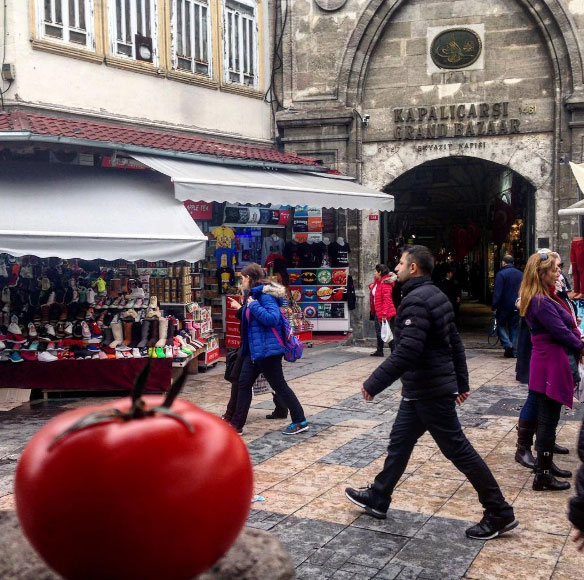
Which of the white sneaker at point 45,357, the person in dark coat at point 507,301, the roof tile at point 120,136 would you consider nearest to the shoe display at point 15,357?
the white sneaker at point 45,357

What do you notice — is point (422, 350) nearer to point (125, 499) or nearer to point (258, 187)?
point (125, 499)

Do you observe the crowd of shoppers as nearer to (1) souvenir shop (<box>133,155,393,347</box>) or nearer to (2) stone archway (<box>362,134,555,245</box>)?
(1) souvenir shop (<box>133,155,393,347</box>)

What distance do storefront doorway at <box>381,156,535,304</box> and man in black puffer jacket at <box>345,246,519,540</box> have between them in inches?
386

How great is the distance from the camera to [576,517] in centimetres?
268

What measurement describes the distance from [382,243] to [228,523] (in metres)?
13.3

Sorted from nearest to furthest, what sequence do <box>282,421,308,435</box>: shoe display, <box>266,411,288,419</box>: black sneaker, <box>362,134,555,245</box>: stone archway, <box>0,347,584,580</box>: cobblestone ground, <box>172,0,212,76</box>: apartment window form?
1. <box>0,347,584,580</box>: cobblestone ground
2. <box>282,421,308,435</box>: shoe display
3. <box>266,411,288,419</box>: black sneaker
4. <box>172,0,212,76</box>: apartment window
5. <box>362,134,555,245</box>: stone archway

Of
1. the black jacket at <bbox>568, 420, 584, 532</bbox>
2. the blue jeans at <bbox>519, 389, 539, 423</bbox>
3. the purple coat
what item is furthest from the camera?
the blue jeans at <bbox>519, 389, 539, 423</bbox>

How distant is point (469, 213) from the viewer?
2600cm

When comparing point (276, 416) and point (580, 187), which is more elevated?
point (580, 187)

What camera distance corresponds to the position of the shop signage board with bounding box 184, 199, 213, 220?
12.3m

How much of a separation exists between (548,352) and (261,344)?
2.61 m

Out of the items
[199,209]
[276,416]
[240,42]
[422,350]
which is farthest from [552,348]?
[240,42]

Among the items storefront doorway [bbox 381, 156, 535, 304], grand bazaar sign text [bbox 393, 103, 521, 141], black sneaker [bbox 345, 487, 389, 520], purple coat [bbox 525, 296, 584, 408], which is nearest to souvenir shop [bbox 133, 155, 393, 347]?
storefront doorway [bbox 381, 156, 535, 304]

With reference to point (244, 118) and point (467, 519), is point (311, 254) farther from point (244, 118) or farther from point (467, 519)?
point (467, 519)
